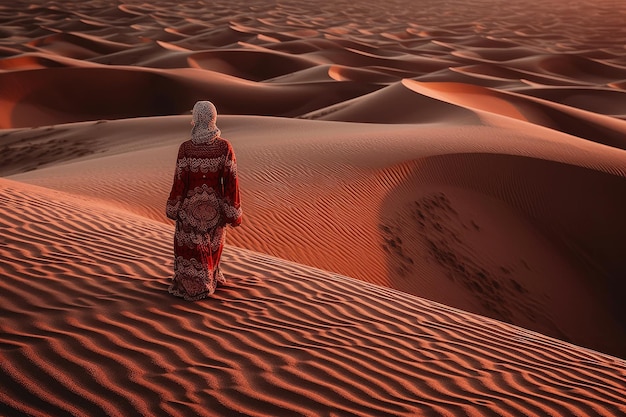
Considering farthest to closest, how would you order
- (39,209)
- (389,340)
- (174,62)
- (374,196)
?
1. (174,62)
2. (374,196)
3. (39,209)
4. (389,340)

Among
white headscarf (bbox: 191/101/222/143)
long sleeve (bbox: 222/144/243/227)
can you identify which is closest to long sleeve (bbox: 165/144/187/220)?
white headscarf (bbox: 191/101/222/143)

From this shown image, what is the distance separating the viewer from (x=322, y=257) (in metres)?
8.53

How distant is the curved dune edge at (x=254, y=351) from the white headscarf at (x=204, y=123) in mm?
1215

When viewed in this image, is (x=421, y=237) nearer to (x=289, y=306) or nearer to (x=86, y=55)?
(x=289, y=306)

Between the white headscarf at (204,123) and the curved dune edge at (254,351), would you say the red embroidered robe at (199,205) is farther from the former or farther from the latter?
the curved dune edge at (254,351)

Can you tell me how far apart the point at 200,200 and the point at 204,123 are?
0.57 meters

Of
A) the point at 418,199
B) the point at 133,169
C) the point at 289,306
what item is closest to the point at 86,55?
the point at 133,169

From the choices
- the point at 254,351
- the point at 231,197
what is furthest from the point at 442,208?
the point at 254,351

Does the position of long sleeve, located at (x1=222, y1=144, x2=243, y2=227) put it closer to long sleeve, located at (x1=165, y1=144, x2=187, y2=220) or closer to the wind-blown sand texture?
long sleeve, located at (x1=165, y1=144, x2=187, y2=220)

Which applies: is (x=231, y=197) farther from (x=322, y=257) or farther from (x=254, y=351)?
(x=322, y=257)

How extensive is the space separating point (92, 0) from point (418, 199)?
80.9 m

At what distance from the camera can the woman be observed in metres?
4.78

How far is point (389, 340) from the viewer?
4574mm

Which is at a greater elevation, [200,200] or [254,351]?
[200,200]
